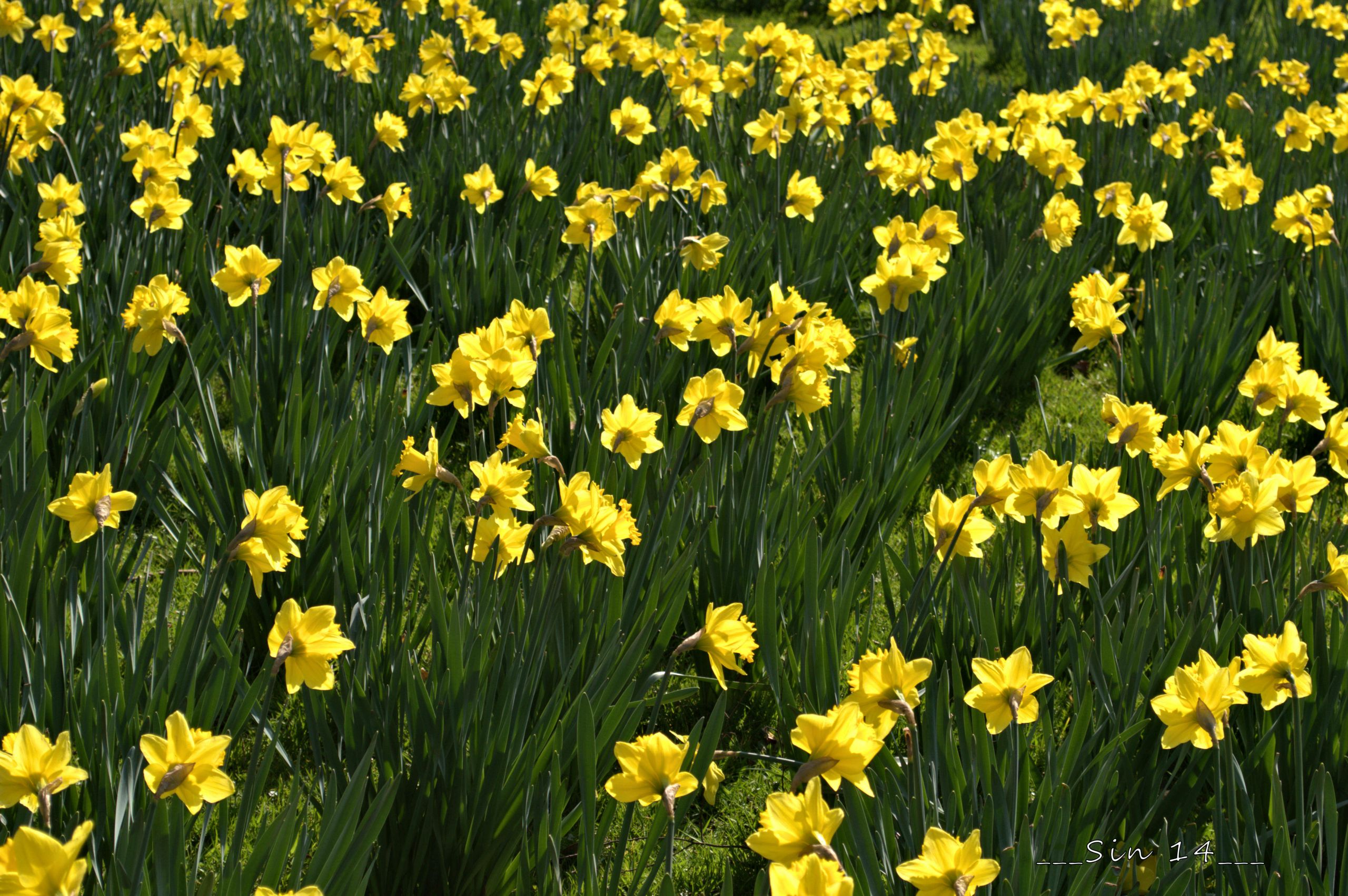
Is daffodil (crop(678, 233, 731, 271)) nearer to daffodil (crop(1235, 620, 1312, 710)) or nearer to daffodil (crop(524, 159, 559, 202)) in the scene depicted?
daffodil (crop(524, 159, 559, 202))

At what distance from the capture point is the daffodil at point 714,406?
200 cm

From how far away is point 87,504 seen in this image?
165 centimetres

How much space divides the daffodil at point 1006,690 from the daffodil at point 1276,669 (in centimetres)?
29

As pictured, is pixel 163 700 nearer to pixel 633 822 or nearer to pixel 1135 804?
pixel 633 822

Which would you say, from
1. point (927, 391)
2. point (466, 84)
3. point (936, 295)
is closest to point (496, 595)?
point (927, 391)

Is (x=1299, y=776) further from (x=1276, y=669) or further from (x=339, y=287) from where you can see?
(x=339, y=287)

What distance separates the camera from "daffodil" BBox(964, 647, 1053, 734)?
149 cm

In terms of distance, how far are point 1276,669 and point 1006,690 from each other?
0.41 meters

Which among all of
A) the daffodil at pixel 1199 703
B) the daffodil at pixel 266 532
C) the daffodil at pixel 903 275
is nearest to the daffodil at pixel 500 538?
the daffodil at pixel 266 532

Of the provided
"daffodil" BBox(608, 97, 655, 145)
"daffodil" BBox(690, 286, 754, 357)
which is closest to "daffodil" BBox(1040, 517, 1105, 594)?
"daffodil" BBox(690, 286, 754, 357)

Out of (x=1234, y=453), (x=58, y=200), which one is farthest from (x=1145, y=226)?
(x=58, y=200)

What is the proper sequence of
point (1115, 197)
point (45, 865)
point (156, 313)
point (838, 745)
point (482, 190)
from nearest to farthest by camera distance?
point (45, 865), point (838, 745), point (156, 313), point (482, 190), point (1115, 197)

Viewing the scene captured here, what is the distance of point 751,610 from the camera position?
209 cm

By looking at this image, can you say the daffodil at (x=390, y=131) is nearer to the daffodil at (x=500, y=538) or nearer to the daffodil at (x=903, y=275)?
the daffodil at (x=903, y=275)
